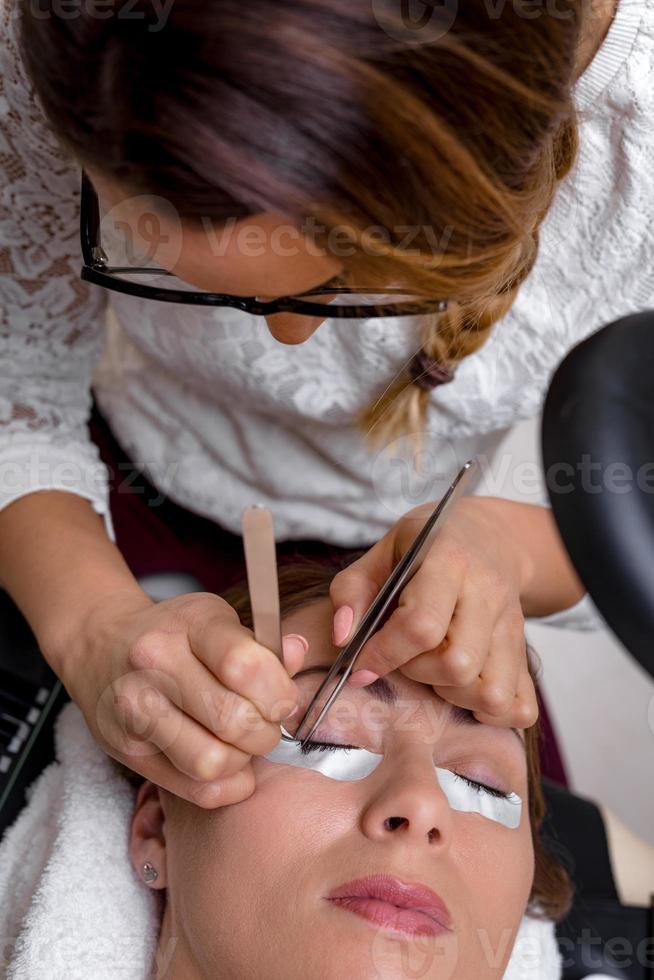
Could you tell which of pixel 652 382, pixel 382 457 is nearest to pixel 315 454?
pixel 382 457

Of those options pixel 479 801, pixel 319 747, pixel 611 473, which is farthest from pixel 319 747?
pixel 611 473

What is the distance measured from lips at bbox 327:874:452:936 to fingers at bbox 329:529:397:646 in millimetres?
132

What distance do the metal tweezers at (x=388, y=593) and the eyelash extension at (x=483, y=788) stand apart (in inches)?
3.9

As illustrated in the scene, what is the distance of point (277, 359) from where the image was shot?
2.50ft

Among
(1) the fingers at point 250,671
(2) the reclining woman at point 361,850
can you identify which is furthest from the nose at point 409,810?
(1) the fingers at point 250,671

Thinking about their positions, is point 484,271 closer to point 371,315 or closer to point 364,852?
point 371,315

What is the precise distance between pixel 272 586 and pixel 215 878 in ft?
0.74

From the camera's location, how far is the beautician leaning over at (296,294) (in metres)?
0.40

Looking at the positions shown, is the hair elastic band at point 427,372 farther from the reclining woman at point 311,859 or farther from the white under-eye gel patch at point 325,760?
the white under-eye gel patch at point 325,760

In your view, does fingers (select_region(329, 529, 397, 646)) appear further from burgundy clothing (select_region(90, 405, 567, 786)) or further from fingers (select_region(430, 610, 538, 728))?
burgundy clothing (select_region(90, 405, 567, 786))

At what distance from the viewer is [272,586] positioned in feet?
1.51

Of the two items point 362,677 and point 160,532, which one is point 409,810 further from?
point 160,532

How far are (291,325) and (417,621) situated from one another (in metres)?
0.18

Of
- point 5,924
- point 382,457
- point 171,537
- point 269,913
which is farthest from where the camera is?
point 171,537
